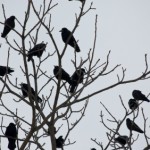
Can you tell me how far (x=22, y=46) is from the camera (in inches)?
148

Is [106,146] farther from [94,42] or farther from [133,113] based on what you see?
[94,42]

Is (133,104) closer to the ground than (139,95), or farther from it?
closer to the ground

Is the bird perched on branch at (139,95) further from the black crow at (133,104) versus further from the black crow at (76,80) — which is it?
the black crow at (76,80)

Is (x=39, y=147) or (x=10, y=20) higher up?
(x=10, y=20)

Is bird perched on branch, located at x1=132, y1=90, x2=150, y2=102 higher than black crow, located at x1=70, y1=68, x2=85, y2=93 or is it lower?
higher

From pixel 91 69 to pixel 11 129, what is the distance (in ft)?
8.58

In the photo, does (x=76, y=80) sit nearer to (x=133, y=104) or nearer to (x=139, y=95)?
(x=133, y=104)

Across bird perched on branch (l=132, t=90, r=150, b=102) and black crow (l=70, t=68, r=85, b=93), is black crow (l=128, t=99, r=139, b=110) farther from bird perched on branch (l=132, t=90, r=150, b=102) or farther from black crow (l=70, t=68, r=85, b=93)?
black crow (l=70, t=68, r=85, b=93)

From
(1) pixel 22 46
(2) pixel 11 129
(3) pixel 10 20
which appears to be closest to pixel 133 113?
(1) pixel 22 46

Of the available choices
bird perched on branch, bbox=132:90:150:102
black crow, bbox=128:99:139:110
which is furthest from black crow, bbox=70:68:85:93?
bird perched on branch, bbox=132:90:150:102

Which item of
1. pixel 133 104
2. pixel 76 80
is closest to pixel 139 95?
pixel 133 104

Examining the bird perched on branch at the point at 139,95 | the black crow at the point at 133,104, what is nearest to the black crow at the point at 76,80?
the black crow at the point at 133,104

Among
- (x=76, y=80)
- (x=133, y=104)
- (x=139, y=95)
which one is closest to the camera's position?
(x=76, y=80)

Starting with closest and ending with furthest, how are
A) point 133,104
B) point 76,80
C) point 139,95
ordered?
1. point 76,80
2. point 133,104
3. point 139,95
